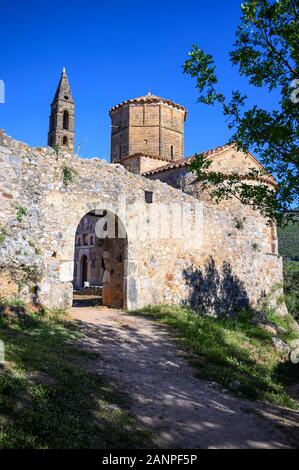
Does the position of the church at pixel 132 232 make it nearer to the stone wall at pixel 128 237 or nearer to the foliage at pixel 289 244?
the stone wall at pixel 128 237

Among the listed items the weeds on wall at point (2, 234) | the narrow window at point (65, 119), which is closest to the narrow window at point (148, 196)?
the weeds on wall at point (2, 234)

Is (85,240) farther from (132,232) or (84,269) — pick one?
(132,232)

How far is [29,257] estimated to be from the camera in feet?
26.3

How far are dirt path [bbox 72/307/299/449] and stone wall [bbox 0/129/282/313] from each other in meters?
2.02

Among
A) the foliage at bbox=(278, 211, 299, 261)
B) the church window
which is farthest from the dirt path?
the foliage at bbox=(278, 211, 299, 261)

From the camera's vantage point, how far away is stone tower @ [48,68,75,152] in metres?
17.2

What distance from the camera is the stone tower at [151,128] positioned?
23.0m

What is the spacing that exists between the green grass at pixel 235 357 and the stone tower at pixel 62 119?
10.4 meters

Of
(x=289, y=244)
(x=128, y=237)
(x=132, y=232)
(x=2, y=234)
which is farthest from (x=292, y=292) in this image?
(x=289, y=244)

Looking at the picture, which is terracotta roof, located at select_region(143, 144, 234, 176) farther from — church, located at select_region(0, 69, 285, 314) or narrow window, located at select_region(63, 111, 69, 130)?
narrow window, located at select_region(63, 111, 69, 130)

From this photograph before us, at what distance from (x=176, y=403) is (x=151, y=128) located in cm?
2041

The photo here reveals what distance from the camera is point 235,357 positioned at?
26.6 feet
